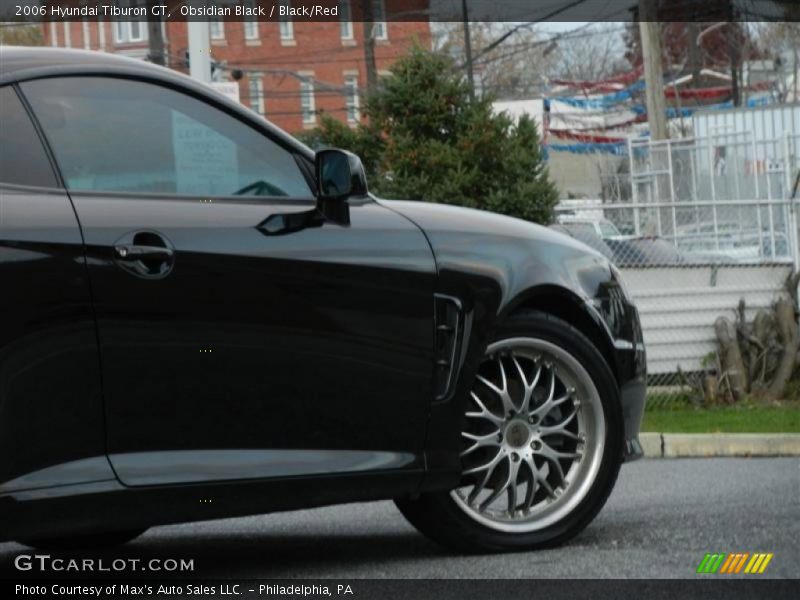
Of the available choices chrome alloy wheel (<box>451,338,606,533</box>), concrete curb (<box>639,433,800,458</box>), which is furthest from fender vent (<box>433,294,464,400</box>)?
concrete curb (<box>639,433,800,458</box>)

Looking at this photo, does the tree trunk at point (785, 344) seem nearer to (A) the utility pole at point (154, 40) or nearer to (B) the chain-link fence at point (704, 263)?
(B) the chain-link fence at point (704, 263)

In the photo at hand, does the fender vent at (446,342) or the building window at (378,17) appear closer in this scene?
the fender vent at (446,342)

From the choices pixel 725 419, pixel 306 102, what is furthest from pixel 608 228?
pixel 306 102

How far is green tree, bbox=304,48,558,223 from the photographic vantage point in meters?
14.0

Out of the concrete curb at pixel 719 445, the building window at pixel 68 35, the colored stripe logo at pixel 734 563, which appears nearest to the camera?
the colored stripe logo at pixel 734 563

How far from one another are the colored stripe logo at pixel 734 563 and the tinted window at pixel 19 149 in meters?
2.27

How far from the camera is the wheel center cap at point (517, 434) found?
17.4 feet

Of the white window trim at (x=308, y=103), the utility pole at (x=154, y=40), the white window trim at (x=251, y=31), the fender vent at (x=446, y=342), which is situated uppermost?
the white window trim at (x=251, y=31)

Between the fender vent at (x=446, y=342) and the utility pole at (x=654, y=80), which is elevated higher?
the utility pole at (x=654, y=80)

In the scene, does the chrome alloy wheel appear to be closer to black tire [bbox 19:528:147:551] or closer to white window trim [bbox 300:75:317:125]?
black tire [bbox 19:528:147:551]

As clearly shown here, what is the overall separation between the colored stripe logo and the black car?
0.46 m

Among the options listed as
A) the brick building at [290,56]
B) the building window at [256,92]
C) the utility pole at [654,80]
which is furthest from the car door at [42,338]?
the building window at [256,92]

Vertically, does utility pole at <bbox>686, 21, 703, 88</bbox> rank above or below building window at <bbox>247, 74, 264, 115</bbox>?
above

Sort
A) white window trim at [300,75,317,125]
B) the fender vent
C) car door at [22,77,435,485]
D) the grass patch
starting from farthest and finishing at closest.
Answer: white window trim at [300,75,317,125] < the grass patch < the fender vent < car door at [22,77,435,485]
